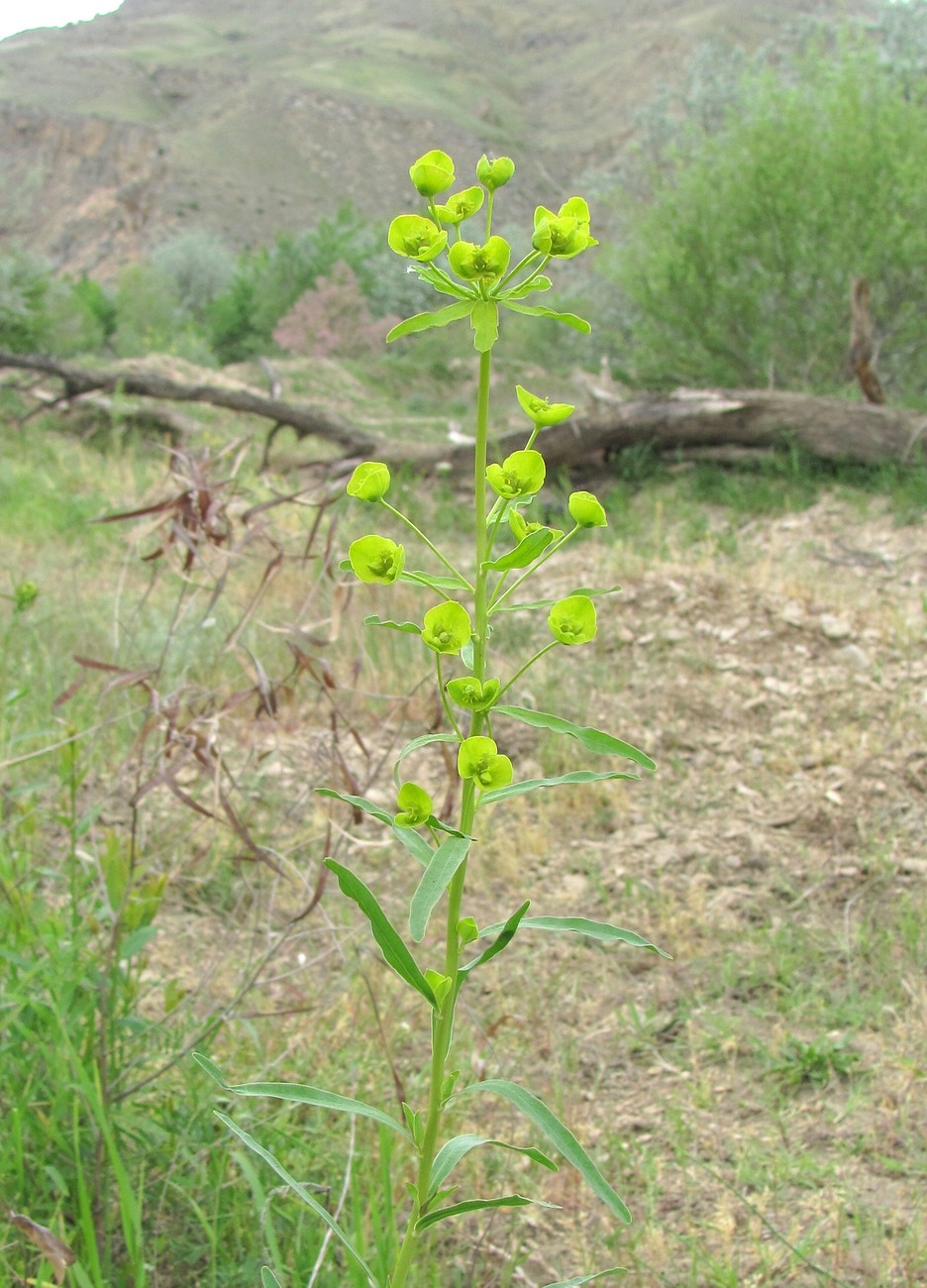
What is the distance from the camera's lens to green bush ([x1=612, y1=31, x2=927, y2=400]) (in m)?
8.12

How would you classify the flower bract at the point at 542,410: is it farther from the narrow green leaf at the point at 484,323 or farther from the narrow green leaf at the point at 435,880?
the narrow green leaf at the point at 435,880

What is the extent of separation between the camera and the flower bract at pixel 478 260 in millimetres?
955

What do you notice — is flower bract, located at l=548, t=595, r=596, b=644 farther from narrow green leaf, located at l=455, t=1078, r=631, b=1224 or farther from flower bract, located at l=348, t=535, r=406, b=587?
narrow green leaf, located at l=455, t=1078, r=631, b=1224

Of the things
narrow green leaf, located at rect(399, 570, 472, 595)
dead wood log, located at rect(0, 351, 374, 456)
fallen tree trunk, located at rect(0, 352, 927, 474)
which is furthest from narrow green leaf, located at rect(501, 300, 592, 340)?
dead wood log, located at rect(0, 351, 374, 456)

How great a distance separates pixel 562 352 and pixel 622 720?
40.5 ft

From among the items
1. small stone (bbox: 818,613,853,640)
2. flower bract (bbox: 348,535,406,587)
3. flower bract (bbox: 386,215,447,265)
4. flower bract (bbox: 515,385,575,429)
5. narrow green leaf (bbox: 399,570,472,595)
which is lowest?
small stone (bbox: 818,613,853,640)

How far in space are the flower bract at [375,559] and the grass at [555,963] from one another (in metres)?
0.96

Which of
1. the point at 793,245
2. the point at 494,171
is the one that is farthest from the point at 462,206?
Result: the point at 793,245

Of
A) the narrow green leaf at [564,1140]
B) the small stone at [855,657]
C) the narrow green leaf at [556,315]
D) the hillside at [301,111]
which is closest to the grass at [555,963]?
the small stone at [855,657]

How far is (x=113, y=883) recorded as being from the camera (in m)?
1.96

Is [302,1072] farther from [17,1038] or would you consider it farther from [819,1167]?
[819,1167]

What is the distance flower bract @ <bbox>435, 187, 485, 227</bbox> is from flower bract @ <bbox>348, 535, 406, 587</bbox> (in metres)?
0.32

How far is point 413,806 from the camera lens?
98 cm

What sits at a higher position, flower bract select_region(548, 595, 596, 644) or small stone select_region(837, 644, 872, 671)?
flower bract select_region(548, 595, 596, 644)
